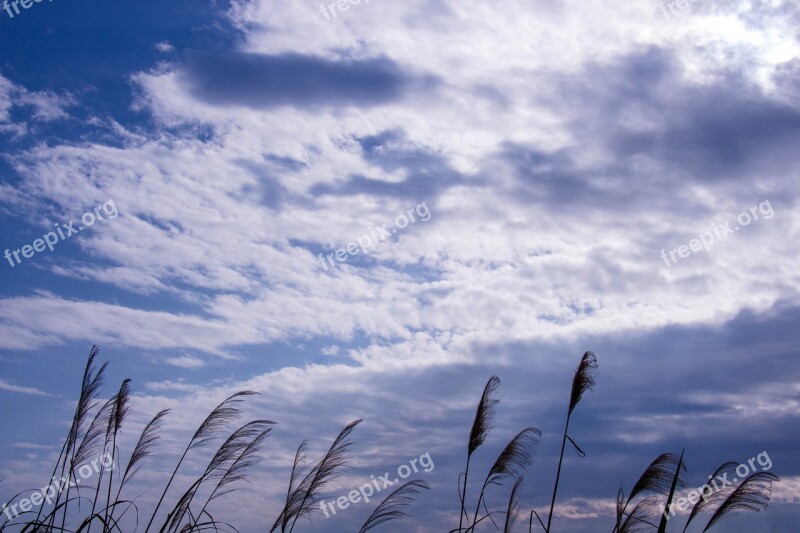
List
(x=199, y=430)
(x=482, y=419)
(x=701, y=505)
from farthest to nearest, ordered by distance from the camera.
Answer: (x=482, y=419) < (x=199, y=430) < (x=701, y=505)

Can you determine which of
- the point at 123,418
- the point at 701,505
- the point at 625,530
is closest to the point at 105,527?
the point at 123,418

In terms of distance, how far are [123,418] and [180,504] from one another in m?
1.50

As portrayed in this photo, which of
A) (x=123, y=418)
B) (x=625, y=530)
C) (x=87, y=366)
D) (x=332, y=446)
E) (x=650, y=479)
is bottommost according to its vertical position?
(x=625, y=530)

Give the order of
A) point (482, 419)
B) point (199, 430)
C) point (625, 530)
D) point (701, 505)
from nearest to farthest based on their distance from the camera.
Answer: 1. point (701, 505)
2. point (625, 530)
3. point (199, 430)
4. point (482, 419)

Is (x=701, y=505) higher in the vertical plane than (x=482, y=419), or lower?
lower

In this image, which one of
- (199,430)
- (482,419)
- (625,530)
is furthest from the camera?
(482,419)

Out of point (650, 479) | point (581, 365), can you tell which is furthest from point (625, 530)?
point (581, 365)

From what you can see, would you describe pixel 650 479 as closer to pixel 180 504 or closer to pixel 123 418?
pixel 180 504

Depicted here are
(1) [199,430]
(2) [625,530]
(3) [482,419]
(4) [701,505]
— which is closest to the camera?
(4) [701,505]

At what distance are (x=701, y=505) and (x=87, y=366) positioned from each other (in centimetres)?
507

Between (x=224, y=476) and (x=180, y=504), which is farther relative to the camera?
(x=224, y=476)

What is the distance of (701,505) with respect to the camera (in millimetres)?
5105

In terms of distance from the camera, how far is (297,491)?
6047 millimetres

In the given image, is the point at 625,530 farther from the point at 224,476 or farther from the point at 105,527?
the point at 105,527
